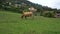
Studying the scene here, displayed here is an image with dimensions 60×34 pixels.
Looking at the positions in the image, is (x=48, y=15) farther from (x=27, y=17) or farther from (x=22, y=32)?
(x=22, y=32)

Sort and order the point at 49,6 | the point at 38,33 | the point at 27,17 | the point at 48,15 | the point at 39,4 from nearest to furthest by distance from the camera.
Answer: the point at 38,33 → the point at 27,17 → the point at 48,15 → the point at 49,6 → the point at 39,4

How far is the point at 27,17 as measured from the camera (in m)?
20.6

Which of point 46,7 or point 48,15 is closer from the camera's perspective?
point 48,15

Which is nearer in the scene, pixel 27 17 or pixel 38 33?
pixel 38 33

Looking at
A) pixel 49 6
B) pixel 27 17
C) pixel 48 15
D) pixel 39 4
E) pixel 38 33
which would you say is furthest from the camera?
pixel 39 4

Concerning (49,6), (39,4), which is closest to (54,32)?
(49,6)

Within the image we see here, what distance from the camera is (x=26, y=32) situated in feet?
38.9

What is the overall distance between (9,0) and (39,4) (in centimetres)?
630

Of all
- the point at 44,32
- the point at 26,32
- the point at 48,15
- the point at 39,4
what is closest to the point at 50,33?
the point at 44,32

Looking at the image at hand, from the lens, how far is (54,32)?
12.1 m

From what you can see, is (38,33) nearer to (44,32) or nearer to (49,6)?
(44,32)

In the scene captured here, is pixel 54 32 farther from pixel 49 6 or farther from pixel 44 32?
pixel 49 6

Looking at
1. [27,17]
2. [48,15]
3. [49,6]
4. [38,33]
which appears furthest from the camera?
[49,6]

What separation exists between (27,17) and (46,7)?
16093 millimetres
